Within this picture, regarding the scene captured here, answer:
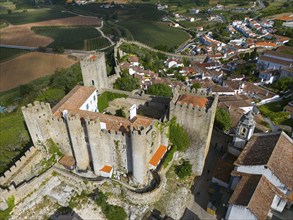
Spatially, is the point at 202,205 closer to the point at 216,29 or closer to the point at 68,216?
the point at 68,216

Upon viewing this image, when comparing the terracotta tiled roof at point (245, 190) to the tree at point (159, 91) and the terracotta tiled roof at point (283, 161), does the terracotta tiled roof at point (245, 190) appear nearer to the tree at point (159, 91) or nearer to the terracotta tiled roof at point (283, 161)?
the terracotta tiled roof at point (283, 161)

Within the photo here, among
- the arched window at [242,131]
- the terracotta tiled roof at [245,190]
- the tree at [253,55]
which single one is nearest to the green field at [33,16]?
the tree at [253,55]

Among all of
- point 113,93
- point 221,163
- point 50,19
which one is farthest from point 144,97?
point 50,19

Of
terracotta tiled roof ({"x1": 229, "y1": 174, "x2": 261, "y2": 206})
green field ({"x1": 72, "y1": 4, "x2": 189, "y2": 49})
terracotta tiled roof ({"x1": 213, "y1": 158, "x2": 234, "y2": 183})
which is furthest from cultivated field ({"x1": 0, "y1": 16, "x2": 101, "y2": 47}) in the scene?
terracotta tiled roof ({"x1": 229, "y1": 174, "x2": 261, "y2": 206})

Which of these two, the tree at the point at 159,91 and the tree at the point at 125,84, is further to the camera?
the tree at the point at 125,84

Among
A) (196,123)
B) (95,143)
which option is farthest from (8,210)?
(196,123)

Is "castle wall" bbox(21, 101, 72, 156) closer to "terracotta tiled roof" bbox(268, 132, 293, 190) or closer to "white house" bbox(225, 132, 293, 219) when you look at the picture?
"white house" bbox(225, 132, 293, 219)

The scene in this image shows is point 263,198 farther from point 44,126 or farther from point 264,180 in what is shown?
point 44,126
